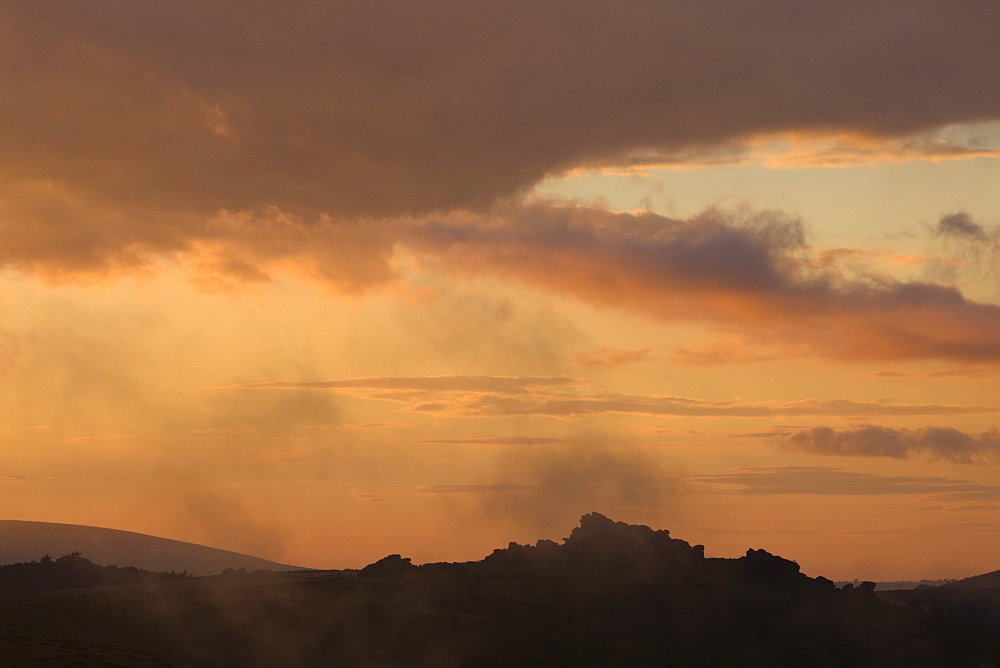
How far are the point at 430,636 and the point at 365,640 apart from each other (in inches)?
423

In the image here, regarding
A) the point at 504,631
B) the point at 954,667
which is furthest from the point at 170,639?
the point at 954,667

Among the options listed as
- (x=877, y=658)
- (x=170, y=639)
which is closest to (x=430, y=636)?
(x=170, y=639)

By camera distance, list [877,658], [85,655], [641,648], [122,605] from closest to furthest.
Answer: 1. [85,655]
2. [122,605]
3. [641,648]
4. [877,658]

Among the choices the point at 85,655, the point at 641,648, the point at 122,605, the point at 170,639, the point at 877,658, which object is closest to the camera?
the point at 85,655

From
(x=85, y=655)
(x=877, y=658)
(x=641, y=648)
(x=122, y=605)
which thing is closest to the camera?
(x=85, y=655)

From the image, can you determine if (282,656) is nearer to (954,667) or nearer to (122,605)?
(122,605)

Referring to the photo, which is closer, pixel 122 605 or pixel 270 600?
pixel 122 605

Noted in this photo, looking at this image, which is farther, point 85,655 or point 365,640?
point 365,640

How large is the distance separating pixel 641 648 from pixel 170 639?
7129 cm

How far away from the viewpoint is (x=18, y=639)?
125750 mm

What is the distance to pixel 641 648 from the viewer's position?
174250 mm

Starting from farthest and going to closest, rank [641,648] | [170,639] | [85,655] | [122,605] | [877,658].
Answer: [877,658] < [641,648] < [122,605] < [170,639] < [85,655]

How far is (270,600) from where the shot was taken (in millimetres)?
184750

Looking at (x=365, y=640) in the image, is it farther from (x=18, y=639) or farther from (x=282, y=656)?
(x=18, y=639)
